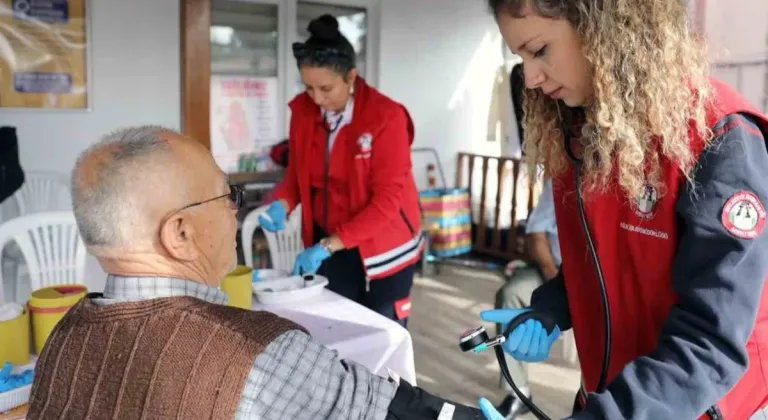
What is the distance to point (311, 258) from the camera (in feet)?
7.48

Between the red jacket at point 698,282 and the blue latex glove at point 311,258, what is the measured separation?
1.33 metres

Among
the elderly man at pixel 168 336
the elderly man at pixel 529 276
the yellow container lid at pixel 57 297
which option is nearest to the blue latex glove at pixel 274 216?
the yellow container lid at pixel 57 297

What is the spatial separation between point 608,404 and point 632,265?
0.27m

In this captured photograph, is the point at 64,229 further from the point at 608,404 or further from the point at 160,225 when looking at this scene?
the point at 608,404

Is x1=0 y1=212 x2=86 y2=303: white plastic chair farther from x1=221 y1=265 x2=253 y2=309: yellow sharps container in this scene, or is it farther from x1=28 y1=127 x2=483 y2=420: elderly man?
x1=28 y1=127 x2=483 y2=420: elderly man

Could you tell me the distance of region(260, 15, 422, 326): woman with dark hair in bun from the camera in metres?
2.33

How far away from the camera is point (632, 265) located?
105 cm

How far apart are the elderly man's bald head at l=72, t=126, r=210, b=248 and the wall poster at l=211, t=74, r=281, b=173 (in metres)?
3.29

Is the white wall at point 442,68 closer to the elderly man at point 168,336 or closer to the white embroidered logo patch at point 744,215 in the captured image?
the elderly man at point 168,336

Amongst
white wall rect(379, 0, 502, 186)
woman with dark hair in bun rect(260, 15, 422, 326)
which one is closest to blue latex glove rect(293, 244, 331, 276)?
woman with dark hair in bun rect(260, 15, 422, 326)

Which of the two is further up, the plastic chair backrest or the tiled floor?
the plastic chair backrest

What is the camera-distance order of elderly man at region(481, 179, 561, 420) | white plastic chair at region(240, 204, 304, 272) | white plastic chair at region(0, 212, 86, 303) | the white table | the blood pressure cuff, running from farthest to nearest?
white plastic chair at region(240, 204, 304, 272) < elderly man at region(481, 179, 561, 420) < white plastic chair at region(0, 212, 86, 303) < the white table < the blood pressure cuff

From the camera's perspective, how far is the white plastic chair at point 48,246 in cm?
242

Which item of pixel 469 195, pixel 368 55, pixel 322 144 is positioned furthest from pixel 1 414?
pixel 469 195
